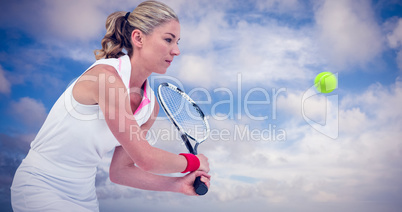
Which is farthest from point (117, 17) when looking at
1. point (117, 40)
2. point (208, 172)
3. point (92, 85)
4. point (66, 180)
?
point (208, 172)

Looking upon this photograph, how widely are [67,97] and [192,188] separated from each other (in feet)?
4.25

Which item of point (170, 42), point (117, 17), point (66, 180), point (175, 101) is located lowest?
point (66, 180)

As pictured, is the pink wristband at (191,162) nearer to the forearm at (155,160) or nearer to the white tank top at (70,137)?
the forearm at (155,160)

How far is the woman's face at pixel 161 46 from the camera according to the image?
107 inches

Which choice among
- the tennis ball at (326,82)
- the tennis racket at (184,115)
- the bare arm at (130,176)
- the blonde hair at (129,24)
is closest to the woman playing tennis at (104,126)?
the blonde hair at (129,24)

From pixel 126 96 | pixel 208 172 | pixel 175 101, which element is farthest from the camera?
pixel 175 101

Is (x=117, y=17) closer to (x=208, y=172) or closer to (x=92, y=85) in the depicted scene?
(x=92, y=85)

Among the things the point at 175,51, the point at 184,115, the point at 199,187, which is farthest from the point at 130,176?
the point at 175,51

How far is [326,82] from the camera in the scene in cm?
616

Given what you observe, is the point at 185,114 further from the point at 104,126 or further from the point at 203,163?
the point at 104,126

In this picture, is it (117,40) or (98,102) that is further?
(117,40)

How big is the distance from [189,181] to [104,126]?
3.00ft

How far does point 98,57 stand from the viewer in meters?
2.80

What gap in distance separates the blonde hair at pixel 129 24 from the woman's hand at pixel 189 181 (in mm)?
1183
